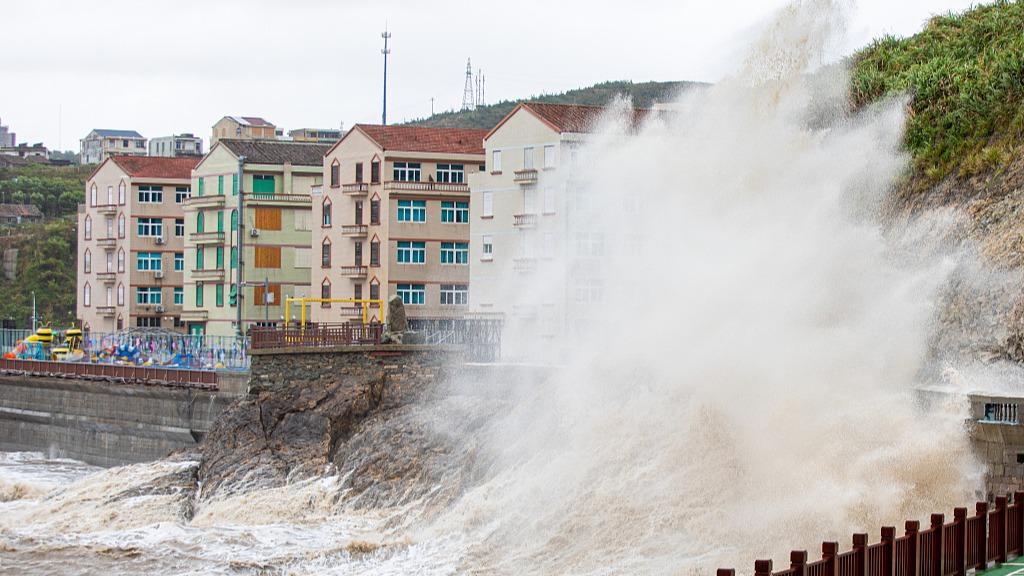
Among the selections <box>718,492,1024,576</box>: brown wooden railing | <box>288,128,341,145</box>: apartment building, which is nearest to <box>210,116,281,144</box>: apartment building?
<box>288,128,341,145</box>: apartment building

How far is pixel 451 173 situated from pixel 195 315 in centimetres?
2099

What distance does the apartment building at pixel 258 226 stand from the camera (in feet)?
249

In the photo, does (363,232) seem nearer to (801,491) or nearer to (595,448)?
(595,448)

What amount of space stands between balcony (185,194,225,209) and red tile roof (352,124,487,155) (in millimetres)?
13621

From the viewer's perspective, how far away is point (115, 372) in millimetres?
60625

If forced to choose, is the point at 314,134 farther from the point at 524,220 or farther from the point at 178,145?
the point at 524,220

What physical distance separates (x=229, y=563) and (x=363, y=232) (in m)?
33.1

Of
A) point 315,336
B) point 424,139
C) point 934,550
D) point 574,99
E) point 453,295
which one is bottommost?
point 934,550

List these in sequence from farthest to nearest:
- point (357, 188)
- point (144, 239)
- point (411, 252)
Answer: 1. point (144, 239)
2. point (357, 188)
3. point (411, 252)

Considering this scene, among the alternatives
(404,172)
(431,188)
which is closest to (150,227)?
(404,172)

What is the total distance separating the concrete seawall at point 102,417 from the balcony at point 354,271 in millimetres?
11956

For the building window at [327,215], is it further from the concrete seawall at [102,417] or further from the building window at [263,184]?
the concrete seawall at [102,417]

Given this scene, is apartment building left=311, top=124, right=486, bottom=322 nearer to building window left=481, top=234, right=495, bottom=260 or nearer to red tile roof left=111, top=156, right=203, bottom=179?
building window left=481, top=234, right=495, bottom=260

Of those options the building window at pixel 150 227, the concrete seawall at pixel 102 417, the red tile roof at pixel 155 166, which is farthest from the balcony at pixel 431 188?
the building window at pixel 150 227
